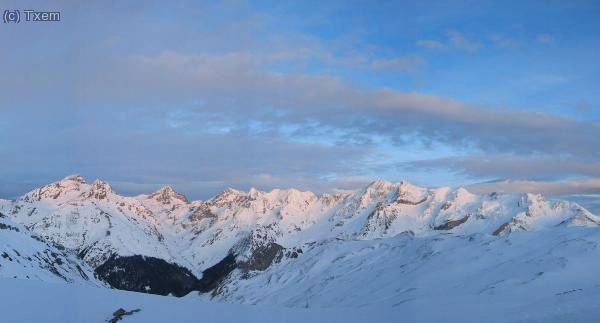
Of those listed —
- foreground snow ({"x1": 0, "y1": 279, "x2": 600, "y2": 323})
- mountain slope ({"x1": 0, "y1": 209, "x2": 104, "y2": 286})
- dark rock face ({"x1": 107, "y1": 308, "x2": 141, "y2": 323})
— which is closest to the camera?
foreground snow ({"x1": 0, "y1": 279, "x2": 600, "y2": 323})

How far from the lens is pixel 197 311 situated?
32562 mm

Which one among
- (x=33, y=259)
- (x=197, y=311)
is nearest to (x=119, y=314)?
(x=197, y=311)

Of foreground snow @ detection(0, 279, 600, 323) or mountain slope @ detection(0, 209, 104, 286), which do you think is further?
mountain slope @ detection(0, 209, 104, 286)

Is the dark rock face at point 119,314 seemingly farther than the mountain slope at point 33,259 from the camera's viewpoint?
No

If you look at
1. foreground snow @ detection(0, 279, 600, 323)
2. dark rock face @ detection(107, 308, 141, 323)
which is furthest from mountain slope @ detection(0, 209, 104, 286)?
dark rock face @ detection(107, 308, 141, 323)

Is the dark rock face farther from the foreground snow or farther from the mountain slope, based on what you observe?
the mountain slope

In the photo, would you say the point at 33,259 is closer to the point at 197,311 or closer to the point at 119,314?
the point at 197,311

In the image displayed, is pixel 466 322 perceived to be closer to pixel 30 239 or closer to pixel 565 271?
pixel 565 271

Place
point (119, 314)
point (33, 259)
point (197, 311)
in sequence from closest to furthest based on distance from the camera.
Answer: point (119, 314), point (197, 311), point (33, 259)

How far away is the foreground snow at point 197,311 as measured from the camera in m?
28.0

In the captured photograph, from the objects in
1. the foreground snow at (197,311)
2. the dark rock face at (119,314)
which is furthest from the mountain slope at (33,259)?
the dark rock face at (119,314)

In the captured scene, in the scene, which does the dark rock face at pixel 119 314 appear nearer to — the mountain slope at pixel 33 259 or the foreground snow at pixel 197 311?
the foreground snow at pixel 197 311

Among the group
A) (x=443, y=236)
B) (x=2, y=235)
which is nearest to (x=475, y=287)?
(x=443, y=236)

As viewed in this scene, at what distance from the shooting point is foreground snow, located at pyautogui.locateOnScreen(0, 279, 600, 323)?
28.0 m
